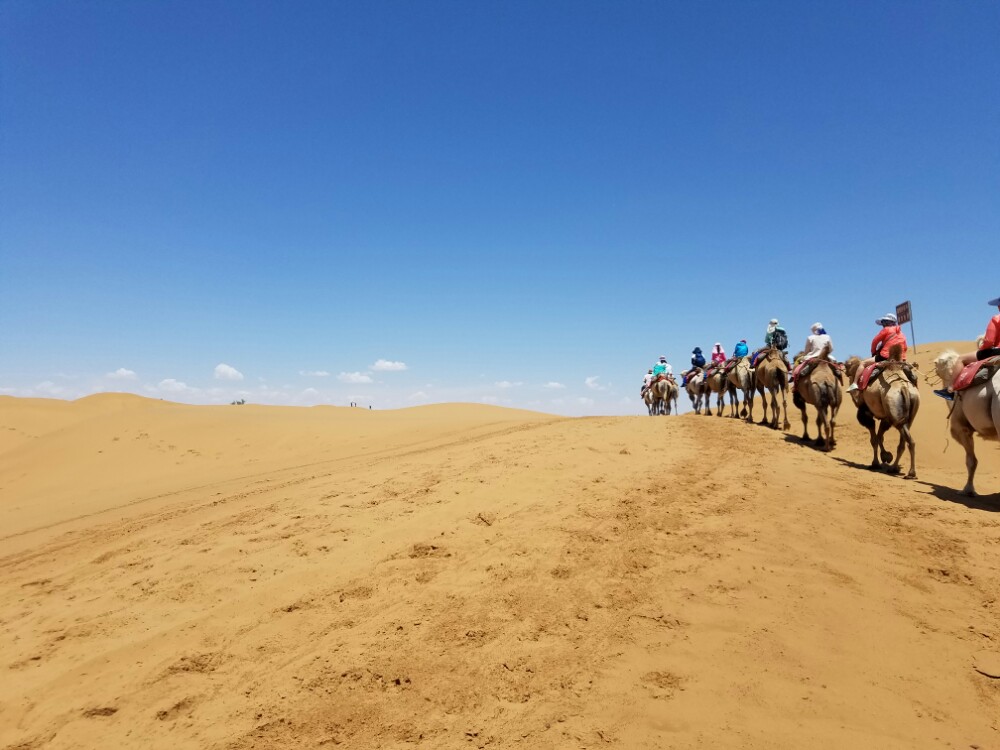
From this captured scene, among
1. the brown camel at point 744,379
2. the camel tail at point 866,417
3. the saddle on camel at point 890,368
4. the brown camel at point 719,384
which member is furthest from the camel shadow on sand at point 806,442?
the brown camel at point 719,384

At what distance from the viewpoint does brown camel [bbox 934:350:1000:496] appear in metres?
7.51

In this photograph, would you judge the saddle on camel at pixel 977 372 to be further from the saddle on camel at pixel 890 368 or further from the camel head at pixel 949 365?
the saddle on camel at pixel 890 368

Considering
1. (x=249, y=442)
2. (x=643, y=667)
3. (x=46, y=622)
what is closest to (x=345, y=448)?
(x=249, y=442)

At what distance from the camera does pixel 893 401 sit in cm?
962

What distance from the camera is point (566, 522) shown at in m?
6.12

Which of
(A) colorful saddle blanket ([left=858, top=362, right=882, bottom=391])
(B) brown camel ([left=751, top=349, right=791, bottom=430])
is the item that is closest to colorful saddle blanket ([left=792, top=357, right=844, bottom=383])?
(B) brown camel ([left=751, top=349, right=791, bottom=430])

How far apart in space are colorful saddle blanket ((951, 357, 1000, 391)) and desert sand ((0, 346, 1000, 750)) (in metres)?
1.68

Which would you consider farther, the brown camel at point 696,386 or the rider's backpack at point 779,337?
the brown camel at point 696,386

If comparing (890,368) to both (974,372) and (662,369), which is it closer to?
(974,372)

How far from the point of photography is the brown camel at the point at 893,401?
376 inches

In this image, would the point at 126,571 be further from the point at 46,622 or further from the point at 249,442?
the point at 249,442

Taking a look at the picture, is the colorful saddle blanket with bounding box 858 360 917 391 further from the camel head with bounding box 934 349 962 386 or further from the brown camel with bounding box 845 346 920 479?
the camel head with bounding box 934 349 962 386

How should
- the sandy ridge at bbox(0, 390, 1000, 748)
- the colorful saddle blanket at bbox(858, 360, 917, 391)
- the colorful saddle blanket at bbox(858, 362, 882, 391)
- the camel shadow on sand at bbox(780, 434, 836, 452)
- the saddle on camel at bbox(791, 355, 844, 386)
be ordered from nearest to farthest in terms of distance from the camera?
the sandy ridge at bbox(0, 390, 1000, 748) < the colorful saddle blanket at bbox(858, 360, 917, 391) < the colorful saddle blanket at bbox(858, 362, 882, 391) < the camel shadow on sand at bbox(780, 434, 836, 452) < the saddle on camel at bbox(791, 355, 844, 386)

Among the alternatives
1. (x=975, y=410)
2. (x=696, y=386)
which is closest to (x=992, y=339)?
(x=975, y=410)
